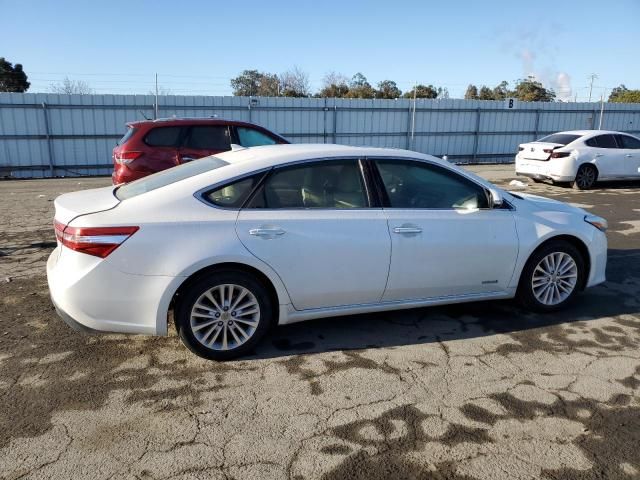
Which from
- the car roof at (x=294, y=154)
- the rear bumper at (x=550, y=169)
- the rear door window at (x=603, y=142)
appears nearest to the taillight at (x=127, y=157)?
the car roof at (x=294, y=154)

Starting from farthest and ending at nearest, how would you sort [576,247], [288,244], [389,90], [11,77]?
[389,90], [11,77], [576,247], [288,244]

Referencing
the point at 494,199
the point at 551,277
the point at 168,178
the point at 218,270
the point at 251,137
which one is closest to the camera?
the point at 218,270

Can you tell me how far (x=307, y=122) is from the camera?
19.0 metres

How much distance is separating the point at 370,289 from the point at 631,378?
190 centimetres

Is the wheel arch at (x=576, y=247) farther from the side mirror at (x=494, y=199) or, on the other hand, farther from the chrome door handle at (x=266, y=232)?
the chrome door handle at (x=266, y=232)

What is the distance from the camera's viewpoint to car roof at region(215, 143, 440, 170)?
4.07m

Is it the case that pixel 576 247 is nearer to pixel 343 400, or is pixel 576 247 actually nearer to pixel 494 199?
pixel 494 199

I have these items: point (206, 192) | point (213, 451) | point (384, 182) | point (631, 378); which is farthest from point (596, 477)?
point (206, 192)

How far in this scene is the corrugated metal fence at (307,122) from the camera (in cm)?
1617

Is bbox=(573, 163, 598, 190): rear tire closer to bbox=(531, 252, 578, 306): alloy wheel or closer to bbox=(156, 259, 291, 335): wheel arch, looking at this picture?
bbox=(531, 252, 578, 306): alloy wheel

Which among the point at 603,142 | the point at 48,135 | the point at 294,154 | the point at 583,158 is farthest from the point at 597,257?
the point at 48,135

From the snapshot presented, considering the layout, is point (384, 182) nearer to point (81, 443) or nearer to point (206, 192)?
point (206, 192)

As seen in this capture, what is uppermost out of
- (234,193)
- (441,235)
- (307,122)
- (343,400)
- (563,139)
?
(307,122)

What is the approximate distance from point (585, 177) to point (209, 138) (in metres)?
9.26
